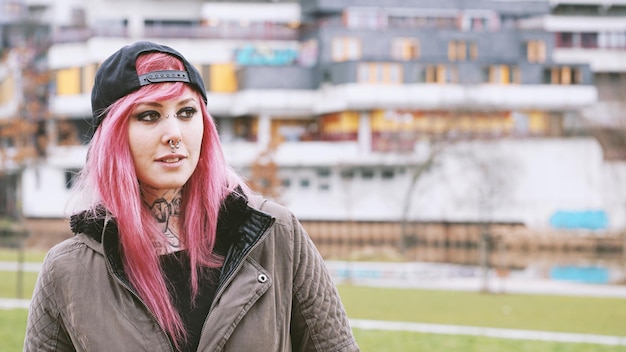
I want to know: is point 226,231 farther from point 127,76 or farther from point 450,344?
point 450,344

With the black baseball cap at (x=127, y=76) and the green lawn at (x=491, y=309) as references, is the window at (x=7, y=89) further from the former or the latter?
the black baseball cap at (x=127, y=76)

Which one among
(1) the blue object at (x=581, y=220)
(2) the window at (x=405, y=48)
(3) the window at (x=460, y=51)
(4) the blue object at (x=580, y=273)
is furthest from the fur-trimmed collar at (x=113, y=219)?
(3) the window at (x=460, y=51)

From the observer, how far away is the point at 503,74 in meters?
49.8

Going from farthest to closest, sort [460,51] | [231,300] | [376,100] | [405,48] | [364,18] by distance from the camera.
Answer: [364,18] → [460,51] → [405,48] → [376,100] → [231,300]

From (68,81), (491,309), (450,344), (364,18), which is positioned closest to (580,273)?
(491,309)

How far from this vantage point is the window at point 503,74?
4950 centimetres

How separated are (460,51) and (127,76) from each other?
157ft

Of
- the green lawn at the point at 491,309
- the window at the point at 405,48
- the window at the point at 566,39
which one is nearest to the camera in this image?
the green lawn at the point at 491,309

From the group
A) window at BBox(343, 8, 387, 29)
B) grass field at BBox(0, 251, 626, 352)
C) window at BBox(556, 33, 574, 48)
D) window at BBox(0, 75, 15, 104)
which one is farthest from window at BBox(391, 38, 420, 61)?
grass field at BBox(0, 251, 626, 352)

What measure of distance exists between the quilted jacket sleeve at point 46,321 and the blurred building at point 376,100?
4298cm

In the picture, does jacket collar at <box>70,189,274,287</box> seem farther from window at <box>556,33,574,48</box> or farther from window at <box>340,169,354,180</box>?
window at <box>556,33,574,48</box>

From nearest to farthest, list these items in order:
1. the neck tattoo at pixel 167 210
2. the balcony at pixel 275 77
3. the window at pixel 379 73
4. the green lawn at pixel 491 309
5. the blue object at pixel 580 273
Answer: the neck tattoo at pixel 167 210
the green lawn at pixel 491 309
the blue object at pixel 580 273
the window at pixel 379 73
the balcony at pixel 275 77

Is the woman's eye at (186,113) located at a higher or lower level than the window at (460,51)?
lower

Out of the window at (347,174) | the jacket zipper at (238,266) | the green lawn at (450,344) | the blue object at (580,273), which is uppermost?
the jacket zipper at (238,266)
